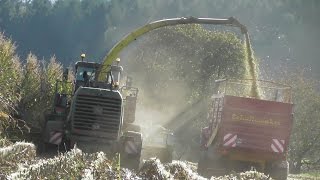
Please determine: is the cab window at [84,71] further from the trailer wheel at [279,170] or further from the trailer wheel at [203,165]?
the trailer wheel at [279,170]

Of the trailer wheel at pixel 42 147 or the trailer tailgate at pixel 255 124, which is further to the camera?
the trailer tailgate at pixel 255 124

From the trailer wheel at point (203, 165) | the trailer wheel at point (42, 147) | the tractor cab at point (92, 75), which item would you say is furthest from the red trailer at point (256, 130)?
the trailer wheel at point (42, 147)

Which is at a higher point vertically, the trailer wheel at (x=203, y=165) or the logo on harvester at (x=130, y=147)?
the logo on harvester at (x=130, y=147)

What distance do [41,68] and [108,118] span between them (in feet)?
24.9

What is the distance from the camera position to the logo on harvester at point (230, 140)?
18.0 metres

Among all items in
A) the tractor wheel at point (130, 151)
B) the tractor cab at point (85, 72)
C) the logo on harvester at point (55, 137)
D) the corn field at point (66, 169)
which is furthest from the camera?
the tractor cab at point (85, 72)

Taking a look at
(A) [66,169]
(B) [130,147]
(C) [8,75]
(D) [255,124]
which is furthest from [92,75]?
(A) [66,169]

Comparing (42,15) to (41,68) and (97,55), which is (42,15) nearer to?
(97,55)

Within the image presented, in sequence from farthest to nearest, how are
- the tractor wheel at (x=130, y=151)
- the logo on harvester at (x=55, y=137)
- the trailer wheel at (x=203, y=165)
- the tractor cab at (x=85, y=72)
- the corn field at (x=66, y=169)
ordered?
the trailer wheel at (x=203, y=165)
the tractor cab at (x=85, y=72)
the logo on harvester at (x=55, y=137)
the tractor wheel at (x=130, y=151)
the corn field at (x=66, y=169)

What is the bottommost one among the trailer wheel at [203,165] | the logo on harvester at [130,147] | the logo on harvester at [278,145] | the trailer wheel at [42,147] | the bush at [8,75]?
the trailer wheel at [203,165]

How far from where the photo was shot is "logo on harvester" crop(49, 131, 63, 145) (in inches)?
639

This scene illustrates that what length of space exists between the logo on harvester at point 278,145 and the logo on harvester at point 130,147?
462 centimetres

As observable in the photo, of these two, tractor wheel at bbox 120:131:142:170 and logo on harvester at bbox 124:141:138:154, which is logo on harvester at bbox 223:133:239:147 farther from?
logo on harvester at bbox 124:141:138:154

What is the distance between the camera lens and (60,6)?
153625 mm
